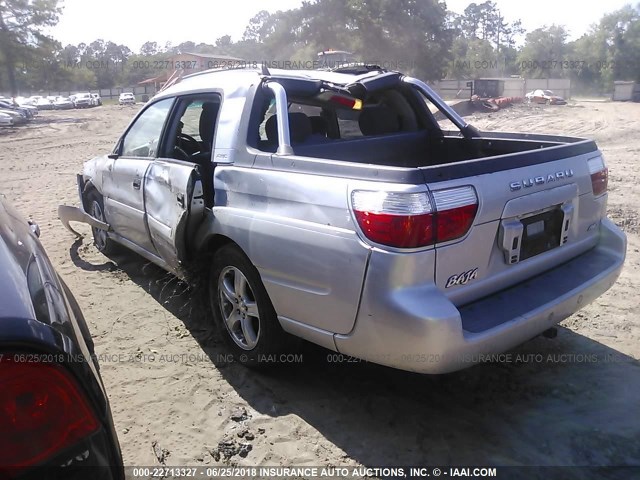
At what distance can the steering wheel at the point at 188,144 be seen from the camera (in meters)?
4.60

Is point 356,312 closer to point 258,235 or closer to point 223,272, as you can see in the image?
point 258,235

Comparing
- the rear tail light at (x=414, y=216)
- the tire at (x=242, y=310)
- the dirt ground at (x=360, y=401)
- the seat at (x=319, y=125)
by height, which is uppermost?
the seat at (x=319, y=125)

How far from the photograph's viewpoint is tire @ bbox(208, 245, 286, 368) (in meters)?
3.29

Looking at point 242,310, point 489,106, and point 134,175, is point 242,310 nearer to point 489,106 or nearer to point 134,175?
point 134,175

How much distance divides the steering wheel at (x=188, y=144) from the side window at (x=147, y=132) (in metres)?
0.19

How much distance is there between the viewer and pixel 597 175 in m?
3.42

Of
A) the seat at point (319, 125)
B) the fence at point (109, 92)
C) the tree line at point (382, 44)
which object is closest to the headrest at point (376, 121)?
the seat at point (319, 125)

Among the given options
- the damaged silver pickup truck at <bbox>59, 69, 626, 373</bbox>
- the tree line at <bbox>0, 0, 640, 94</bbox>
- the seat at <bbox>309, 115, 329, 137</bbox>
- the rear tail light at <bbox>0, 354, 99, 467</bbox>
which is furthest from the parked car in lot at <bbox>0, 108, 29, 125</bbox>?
the rear tail light at <bbox>0, 354, 99, 467</bbox>

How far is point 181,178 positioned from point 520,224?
222 cm

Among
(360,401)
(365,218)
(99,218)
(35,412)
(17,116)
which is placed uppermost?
(17,116)

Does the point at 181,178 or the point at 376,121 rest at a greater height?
the point at 376,121

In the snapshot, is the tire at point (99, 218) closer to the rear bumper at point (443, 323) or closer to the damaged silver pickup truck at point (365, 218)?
the damaged silver pickup truck at point (365, 218)

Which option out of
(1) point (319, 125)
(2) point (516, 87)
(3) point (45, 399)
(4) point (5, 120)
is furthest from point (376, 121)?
(2) point (516, 87)

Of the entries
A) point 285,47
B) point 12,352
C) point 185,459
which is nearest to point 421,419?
point 185,459
